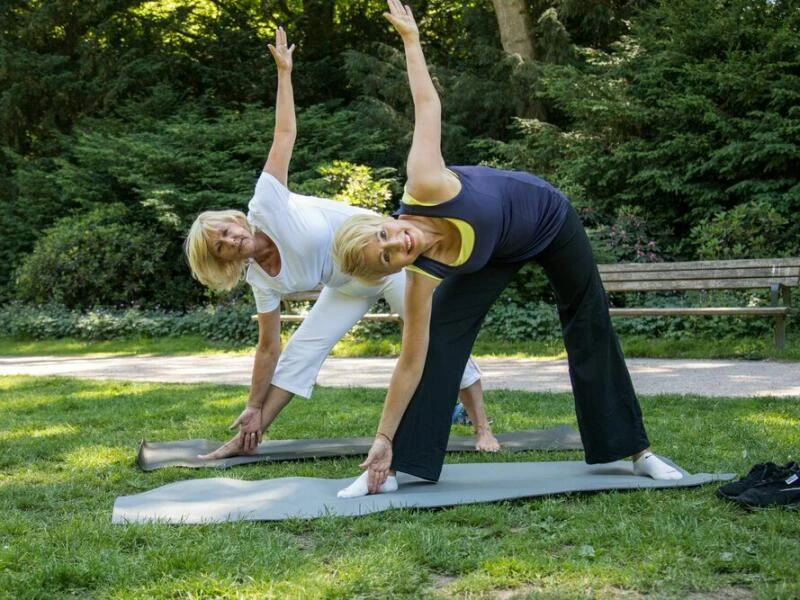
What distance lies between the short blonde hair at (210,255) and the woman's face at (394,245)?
107 centimetres

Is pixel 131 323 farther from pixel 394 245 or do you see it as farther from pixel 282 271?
pixel 394 245

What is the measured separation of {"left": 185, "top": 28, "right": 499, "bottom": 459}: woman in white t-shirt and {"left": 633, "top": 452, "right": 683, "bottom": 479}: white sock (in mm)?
945

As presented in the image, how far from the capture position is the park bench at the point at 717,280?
27.5 feet

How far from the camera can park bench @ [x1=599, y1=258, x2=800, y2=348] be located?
837 cm

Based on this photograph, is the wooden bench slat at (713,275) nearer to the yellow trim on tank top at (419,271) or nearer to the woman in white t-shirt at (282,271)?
the woman in white t-shirt at (282,271)

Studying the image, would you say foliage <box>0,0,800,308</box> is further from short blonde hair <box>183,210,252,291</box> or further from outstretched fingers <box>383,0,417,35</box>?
outstretched fingers <box>383,0,417,35</box>

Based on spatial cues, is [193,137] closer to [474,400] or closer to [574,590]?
[474,400]

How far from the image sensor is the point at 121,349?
40.4 ft

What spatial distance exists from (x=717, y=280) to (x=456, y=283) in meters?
5.88

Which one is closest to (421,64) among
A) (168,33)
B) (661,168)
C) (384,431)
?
(384,431)

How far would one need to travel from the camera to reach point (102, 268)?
14.8m

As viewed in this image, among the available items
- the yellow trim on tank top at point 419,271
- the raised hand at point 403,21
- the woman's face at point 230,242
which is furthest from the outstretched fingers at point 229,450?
the raised hand at point 403,21

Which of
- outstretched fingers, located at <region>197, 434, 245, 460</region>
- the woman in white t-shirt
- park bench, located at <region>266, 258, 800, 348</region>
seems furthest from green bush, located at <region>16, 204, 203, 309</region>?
the woman in white t-shirt

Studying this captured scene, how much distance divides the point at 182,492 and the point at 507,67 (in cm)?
1284
